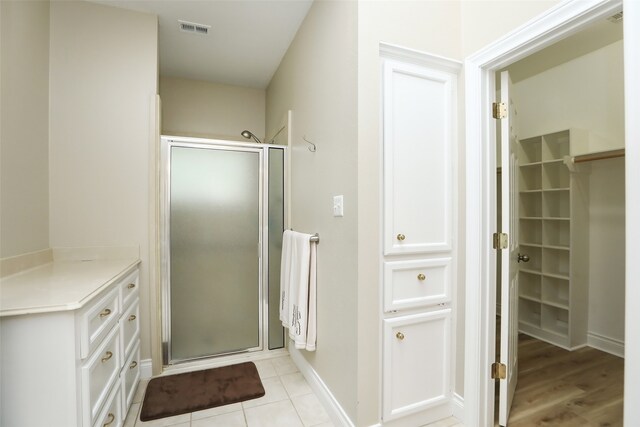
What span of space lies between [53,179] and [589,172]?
4.40m

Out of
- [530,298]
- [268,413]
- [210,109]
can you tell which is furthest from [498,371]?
[210,109]

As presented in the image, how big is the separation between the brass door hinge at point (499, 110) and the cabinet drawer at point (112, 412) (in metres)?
2.41

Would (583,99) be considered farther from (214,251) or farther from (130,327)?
(130,327)

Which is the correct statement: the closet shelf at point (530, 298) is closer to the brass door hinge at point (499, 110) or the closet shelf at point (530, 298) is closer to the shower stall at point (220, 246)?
the brass door hinge at point (499, 110)

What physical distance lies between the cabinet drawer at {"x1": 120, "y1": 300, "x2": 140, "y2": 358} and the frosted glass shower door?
345 mm

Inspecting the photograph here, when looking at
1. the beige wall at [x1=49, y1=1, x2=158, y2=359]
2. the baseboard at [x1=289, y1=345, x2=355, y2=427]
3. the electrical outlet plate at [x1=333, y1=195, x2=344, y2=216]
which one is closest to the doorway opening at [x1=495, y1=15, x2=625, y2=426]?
the baseboard at [x1=289, y1=345, x2=355, y2=427]

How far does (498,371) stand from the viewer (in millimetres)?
1658

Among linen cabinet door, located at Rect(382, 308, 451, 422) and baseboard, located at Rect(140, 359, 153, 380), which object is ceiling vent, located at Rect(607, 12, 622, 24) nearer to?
linen cabinet door, located at Rect(382, 308, 451, 422)

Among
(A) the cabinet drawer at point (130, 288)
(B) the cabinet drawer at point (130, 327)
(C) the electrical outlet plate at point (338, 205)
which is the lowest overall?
(B) the cabinet drawer at point (130, 327)

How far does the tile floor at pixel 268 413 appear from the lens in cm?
172

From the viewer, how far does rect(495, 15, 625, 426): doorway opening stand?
7.61 ft

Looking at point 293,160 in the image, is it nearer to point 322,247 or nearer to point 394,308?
point 322,247

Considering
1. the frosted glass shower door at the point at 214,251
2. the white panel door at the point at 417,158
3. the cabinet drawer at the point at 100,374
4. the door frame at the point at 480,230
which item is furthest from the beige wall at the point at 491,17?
the cabinet drawer at the point at 100,374

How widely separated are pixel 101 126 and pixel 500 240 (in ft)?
8.88
